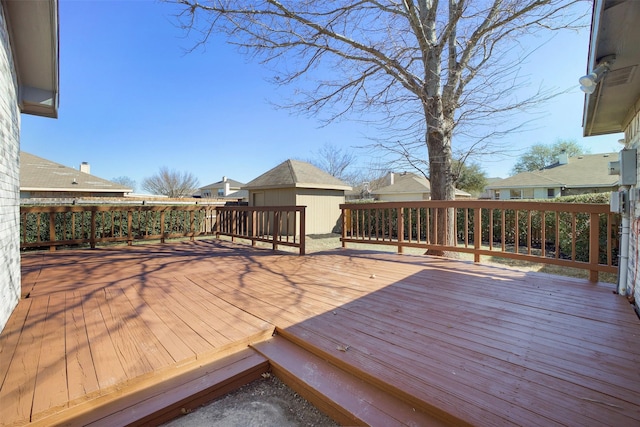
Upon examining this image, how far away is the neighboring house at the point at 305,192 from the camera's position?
37.8 feet

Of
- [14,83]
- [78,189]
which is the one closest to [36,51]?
[14,83]

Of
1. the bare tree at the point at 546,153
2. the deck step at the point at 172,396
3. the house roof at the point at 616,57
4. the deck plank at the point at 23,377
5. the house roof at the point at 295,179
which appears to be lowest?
→ the deck step at the point at 172,396

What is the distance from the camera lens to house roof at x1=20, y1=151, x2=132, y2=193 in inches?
542

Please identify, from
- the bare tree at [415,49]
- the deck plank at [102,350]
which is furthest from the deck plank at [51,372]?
the bare tree at [415,49]

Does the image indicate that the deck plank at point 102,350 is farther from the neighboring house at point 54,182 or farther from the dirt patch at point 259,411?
the neighboring house at point 54,182

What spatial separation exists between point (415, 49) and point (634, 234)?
16.2 feet

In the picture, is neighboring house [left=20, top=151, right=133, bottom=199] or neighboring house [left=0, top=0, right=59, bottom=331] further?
neighboring house [left=20, top=151, right=133, bottom=199]

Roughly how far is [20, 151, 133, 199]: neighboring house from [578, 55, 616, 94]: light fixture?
60.6ft

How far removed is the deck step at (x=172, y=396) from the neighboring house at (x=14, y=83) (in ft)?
4.72

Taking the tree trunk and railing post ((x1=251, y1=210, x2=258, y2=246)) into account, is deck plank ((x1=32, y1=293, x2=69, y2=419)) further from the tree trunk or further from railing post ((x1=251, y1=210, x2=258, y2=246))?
the tree trunk

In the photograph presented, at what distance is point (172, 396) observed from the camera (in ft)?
4.78

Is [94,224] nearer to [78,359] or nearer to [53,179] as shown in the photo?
[78,359]

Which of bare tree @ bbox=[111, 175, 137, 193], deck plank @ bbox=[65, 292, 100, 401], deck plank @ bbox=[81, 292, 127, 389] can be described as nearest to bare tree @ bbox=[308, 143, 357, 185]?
deck plank @ bbox=[81, 292, 127, 389]

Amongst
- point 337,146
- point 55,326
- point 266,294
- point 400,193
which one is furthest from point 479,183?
point 55,326
